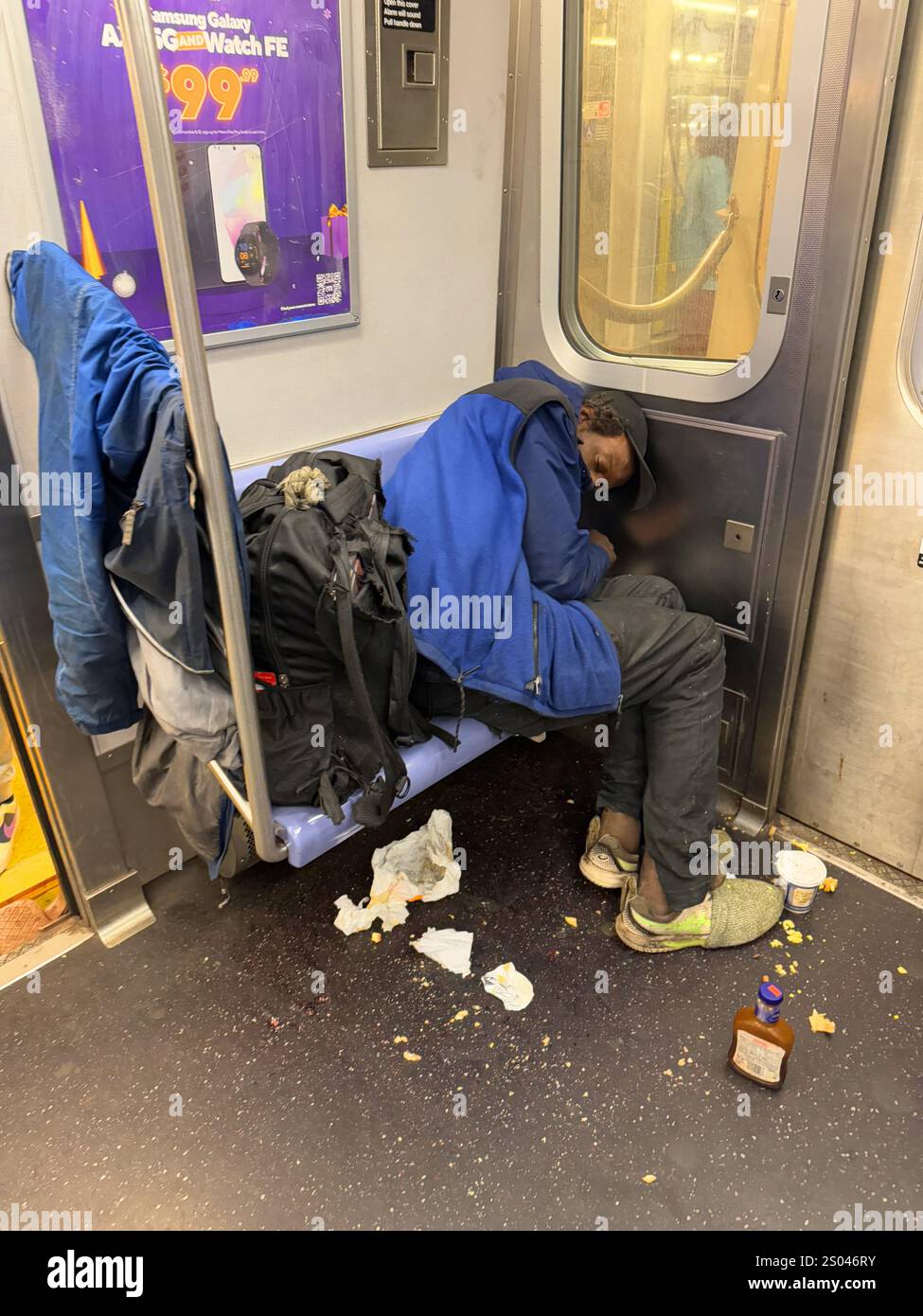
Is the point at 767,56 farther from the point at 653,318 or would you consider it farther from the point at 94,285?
the point at 94,285

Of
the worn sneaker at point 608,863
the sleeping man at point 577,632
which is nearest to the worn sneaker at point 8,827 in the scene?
the sleeping man at point 577,632

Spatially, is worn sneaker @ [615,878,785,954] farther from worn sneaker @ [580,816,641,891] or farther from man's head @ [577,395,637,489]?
man's head @ [577,395,637,489]

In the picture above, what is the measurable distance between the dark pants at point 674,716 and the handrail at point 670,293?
0.87 m

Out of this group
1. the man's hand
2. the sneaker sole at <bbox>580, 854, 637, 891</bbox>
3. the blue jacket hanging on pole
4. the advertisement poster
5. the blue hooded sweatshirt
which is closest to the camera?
the blue jacket hanging on pole

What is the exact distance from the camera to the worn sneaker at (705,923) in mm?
2361

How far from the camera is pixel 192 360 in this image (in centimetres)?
123

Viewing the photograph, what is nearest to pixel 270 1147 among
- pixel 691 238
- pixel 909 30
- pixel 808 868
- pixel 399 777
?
pixel 399 777

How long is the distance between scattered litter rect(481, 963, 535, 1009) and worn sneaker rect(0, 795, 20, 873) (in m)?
1.25

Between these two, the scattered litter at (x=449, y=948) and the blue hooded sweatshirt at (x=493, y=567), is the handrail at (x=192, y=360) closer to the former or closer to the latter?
the blue hooded sweatshirt at (x=493, y=567)

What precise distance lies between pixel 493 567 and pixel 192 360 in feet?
2.82

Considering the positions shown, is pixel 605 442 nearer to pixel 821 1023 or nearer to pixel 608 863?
pixel 608 863

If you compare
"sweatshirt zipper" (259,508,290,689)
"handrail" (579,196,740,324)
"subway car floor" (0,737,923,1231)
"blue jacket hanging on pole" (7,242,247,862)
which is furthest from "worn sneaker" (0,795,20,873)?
"handrail" (579,196,740,324)

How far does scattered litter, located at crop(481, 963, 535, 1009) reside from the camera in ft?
7.39

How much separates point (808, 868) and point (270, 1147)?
1.52 meters
